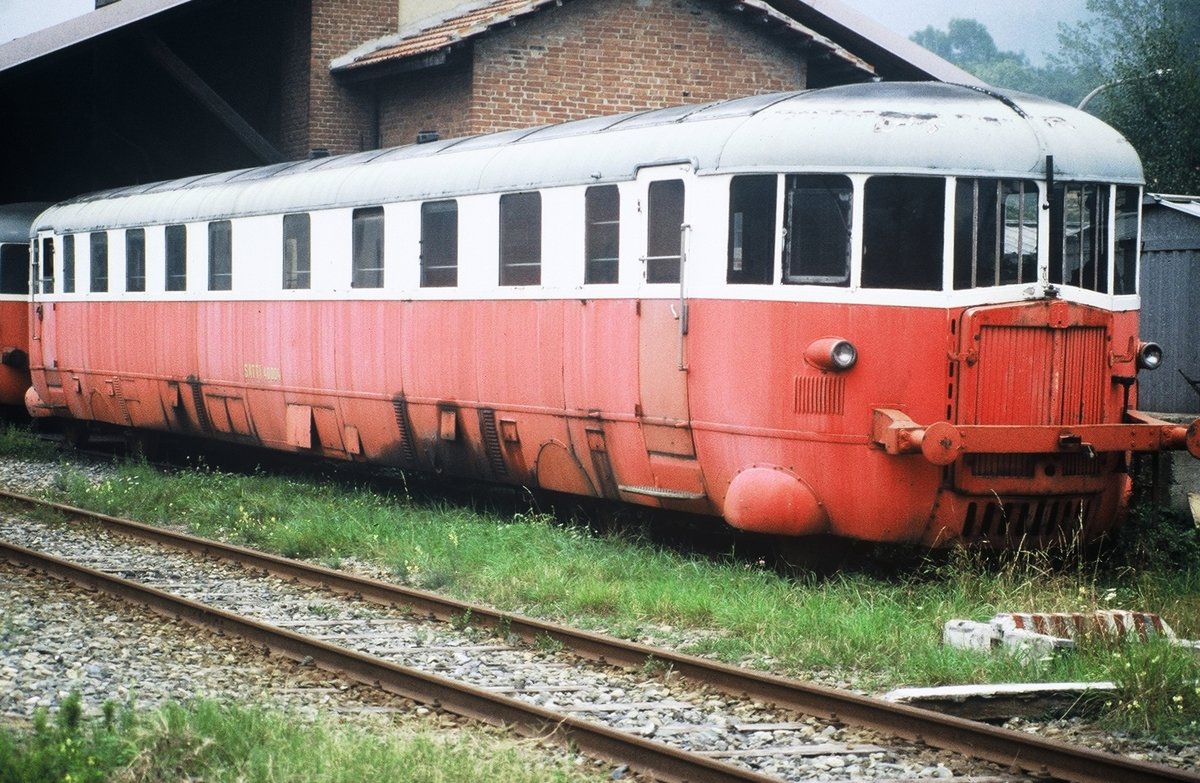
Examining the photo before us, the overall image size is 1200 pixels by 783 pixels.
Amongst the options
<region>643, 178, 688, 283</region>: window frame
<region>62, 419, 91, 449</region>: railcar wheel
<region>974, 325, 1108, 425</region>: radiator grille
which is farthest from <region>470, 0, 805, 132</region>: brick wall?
<region>974, 325, 1108, 425</region>: radiator grille

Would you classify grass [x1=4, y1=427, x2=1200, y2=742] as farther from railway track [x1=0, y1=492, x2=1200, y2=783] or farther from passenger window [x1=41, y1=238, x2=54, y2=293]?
passenger window [x1=41, y1=238, x2=54, y2=293]

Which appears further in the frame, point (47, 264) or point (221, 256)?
point (47, 264)

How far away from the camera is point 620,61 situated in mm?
21859

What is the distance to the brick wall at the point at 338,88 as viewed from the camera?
23.2 metres

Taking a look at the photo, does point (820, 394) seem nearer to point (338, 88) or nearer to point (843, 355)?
point (843, 355)

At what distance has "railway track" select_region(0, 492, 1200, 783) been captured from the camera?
21.4 feet

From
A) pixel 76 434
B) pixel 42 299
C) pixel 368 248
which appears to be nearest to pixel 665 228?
pixel 368 248

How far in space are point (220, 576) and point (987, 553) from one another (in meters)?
5.13

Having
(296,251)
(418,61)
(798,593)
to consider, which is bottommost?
(798,593)

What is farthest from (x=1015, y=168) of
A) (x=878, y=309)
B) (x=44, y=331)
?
(x=44, y=331)

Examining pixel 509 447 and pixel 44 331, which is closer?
pixel 509 447

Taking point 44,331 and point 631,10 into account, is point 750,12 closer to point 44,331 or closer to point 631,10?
point 631,10

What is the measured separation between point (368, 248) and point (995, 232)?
20.0 feet

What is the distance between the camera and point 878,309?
969 centimetres
